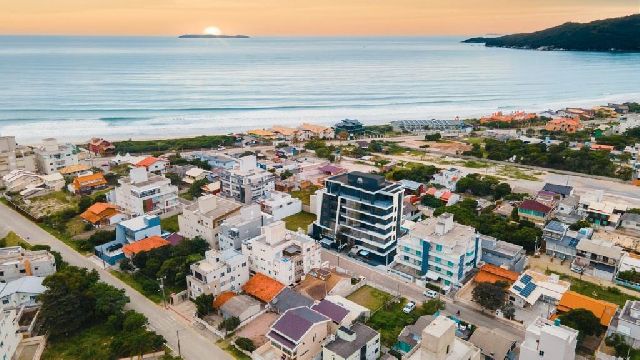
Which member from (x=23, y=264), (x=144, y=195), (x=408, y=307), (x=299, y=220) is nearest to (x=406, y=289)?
(x=408, y=307)

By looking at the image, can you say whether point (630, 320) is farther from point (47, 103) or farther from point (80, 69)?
point (80, 69)

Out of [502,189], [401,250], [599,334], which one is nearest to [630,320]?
[599,334]

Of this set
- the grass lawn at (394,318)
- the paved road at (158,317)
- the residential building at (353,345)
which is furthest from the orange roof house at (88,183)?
the residential building at (353,345)

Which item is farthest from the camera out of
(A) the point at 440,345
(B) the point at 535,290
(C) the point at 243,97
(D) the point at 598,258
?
(C) the point at 243,97

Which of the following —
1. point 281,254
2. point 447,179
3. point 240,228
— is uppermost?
point 240,228

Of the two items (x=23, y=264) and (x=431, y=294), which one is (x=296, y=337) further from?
(x=23, y=264)

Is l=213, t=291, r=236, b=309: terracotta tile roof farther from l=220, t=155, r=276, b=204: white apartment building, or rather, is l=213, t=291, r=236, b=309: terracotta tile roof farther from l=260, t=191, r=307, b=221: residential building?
l=220, t=155, r=276, b=204: white apartment building

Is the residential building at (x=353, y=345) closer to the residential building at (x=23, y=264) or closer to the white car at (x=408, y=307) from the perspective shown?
the white car at (x=408, y=307)
